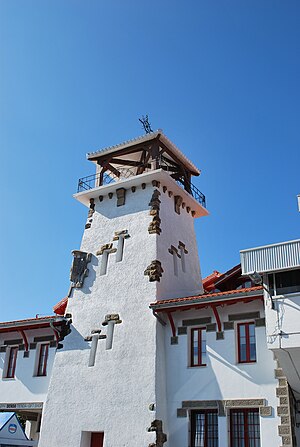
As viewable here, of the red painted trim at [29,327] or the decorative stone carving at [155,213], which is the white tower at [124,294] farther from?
the red painted trim at [29,327]

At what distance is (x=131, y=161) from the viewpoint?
923 inches

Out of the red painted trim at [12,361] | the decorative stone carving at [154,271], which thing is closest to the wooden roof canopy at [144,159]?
the decorative stone carving at [154,271]

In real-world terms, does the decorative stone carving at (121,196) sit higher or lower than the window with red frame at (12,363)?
higher

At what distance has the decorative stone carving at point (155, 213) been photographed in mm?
19906

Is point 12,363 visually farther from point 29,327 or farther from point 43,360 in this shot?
point 29,327

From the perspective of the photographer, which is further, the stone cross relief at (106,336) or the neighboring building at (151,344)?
the stone cross relief at (106,336)

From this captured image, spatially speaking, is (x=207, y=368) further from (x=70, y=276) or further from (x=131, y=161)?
(x=131, y=161)

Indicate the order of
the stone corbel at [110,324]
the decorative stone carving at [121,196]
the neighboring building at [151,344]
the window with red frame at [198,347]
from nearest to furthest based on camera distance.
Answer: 1. the neighboring building at [151,344]
2. the window with red frame at [198,347]
3. the stone corbel at [110,324]
4. the decorative stone carving at [121,196]

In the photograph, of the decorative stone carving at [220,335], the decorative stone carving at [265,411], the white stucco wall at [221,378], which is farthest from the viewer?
the decorative stone carving at [220,335]

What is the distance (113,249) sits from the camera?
67.9ft

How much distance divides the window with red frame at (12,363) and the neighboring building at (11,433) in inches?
171

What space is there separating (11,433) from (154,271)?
757 cm

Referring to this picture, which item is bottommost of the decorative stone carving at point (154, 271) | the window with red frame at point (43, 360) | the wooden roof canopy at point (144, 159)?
the window with red frame at point (43, 360)

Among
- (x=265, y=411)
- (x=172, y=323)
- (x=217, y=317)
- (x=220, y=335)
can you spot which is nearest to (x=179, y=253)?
(x=172, y=323)
